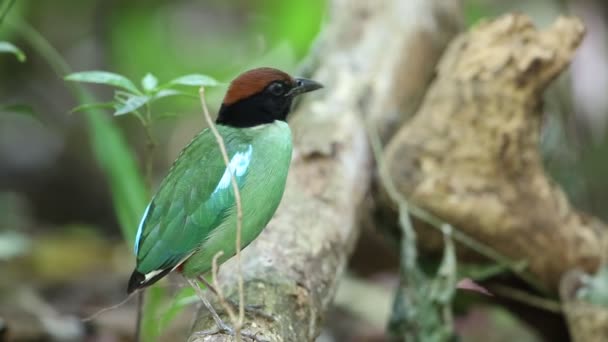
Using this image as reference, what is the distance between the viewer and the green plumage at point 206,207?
9.48ft

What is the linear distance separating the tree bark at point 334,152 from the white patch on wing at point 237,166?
38 centimetres

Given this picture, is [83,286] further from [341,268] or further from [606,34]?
[606,34]

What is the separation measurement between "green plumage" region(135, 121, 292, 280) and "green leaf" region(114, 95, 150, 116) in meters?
0.26

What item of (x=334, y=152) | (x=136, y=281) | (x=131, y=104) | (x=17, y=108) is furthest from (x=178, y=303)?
(x=334, y=152)

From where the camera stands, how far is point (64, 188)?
820 centimetres

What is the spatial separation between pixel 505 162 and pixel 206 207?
1722 millimetres

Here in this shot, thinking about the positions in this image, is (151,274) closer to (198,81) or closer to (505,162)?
(198,81)

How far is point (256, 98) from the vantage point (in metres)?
3.18

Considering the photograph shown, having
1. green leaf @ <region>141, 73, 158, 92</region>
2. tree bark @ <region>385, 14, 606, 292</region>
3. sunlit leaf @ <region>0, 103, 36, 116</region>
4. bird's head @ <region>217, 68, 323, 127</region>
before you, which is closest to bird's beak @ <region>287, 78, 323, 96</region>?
bird's head @ <region>217, 68, 323, 127</region>

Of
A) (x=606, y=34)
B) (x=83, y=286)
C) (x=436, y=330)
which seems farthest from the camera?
(x=606, y=34)

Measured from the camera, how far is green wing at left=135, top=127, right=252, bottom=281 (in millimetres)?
2885

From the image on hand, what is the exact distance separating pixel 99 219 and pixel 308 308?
5.43 meters

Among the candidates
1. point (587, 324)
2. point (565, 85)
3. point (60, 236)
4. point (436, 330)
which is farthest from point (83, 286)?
point (565, 85)

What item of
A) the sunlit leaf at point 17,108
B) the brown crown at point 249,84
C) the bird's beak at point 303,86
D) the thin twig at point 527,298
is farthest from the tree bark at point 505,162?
the sunlit leaf at point 17,108
